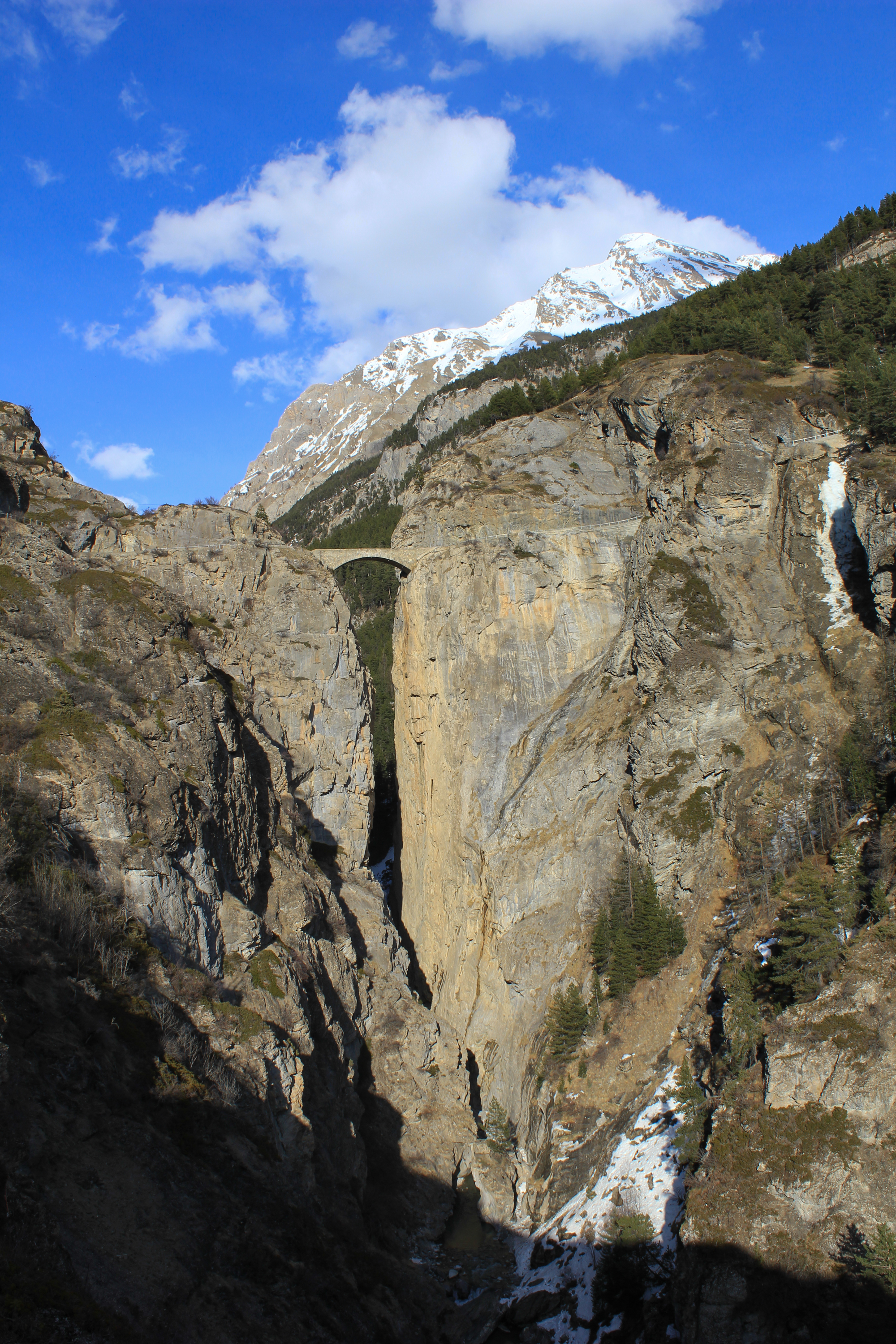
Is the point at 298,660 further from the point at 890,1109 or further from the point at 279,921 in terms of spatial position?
the point at 890,1109

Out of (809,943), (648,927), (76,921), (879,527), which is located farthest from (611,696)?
(76,921)

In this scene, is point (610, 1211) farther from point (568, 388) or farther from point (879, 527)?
point (568, 388)

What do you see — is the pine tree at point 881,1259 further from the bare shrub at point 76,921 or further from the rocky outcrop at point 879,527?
the rocky outcrop at point 879,527

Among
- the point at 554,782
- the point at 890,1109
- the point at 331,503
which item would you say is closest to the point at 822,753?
the point at 554,782

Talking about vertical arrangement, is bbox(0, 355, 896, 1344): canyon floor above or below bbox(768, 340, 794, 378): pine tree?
below

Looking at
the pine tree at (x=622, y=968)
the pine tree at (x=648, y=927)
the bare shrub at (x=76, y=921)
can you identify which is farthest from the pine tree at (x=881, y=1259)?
the bare shrub at (x=76, y=921)

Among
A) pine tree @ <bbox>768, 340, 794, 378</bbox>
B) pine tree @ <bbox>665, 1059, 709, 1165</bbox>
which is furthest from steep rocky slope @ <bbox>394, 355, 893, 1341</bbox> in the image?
pine tree @ <bbox>768, 340, 794, 378</bbox>

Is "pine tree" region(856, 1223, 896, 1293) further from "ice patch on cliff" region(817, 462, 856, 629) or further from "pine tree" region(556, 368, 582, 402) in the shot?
"pine tree" region(556, 368, 582, 402)
